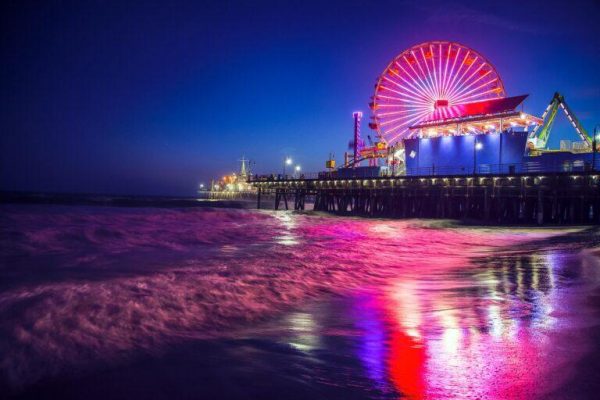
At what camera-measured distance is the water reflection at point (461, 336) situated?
3.42m

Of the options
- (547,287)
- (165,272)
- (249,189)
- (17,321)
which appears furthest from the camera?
(249,189)

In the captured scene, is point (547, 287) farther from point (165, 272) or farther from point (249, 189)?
point (249, 189)

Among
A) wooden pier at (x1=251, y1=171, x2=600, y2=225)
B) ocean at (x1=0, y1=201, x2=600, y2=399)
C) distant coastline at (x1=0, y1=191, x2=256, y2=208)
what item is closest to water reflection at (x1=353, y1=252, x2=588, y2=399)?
ocean at (x1=0, y1=201, x2=600, y2=399)

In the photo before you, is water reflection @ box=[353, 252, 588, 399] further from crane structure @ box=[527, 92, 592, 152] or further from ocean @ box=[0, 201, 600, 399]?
crane structure @ box=[527, 92, 592, 152]

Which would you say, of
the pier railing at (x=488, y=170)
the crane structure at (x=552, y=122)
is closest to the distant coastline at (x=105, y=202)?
the pier railing at (x=488, y=170)

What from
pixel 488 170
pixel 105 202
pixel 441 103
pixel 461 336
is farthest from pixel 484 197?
pixel 105 202

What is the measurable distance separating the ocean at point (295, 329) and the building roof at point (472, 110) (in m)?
32.8

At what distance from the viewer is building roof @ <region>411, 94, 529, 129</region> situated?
39.2m

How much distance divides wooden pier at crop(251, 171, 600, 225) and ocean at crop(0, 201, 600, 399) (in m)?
20.9

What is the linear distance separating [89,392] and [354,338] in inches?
118

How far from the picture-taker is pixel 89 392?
3.39 metres

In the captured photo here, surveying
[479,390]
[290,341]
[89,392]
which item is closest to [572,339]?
[479,390]

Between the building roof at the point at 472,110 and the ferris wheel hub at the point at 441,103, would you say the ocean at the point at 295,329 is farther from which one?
the ferris wheel hub at the point at 441,103

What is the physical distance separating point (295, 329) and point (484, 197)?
32324 millimetres
